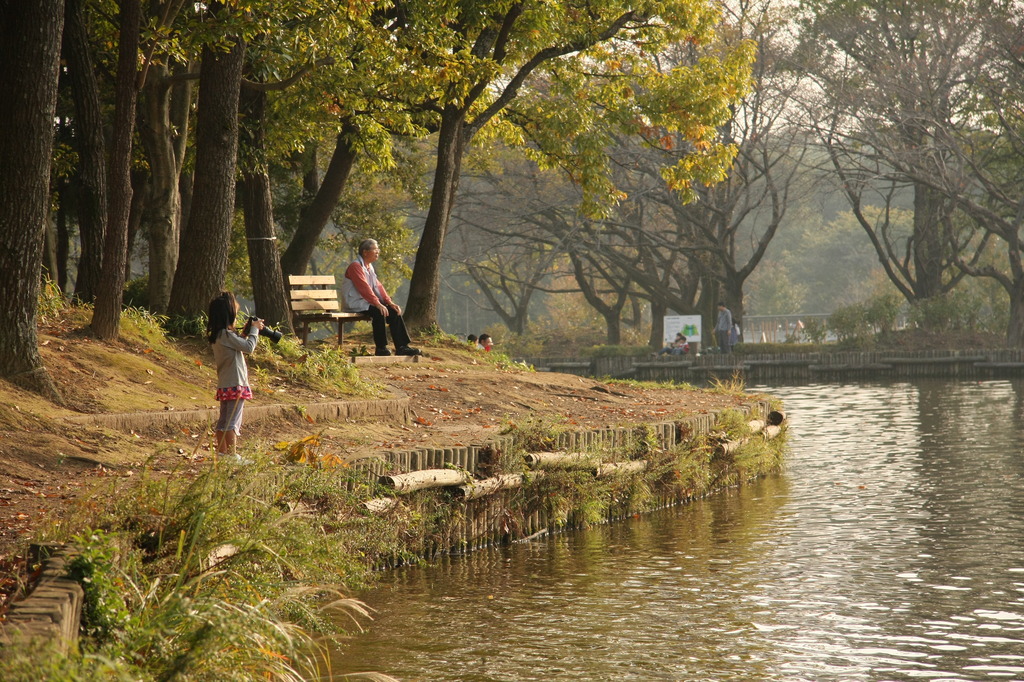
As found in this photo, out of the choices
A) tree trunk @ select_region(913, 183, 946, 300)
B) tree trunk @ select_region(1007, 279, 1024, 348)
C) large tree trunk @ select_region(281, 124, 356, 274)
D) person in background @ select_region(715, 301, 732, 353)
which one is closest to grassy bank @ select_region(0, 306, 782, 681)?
large tree trunk @ select_region(281, 124, 356, 274)

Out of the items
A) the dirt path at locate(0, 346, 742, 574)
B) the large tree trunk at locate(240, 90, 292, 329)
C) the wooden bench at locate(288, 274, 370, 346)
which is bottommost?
the dirt path at locate(0, 346, 742, 574)

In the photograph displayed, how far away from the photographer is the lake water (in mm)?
6793

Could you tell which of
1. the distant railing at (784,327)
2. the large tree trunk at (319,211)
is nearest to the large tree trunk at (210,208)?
the large tree trunk at (319,211)

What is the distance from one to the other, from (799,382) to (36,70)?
28178 mm


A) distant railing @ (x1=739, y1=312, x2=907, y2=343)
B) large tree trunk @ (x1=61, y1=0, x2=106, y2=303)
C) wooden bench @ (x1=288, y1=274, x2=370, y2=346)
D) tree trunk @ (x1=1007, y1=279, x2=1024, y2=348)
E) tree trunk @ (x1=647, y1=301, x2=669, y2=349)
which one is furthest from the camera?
tree trunk @ (x1=647, y1=301, x2=669, y2=349)

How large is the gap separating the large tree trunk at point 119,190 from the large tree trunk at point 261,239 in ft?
10.1

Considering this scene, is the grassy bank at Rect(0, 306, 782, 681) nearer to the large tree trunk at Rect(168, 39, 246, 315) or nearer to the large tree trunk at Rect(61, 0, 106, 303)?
the large tree trunk at Rect(168, 39, 246, 315)

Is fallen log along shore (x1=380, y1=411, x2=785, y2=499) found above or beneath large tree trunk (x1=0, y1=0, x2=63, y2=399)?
beneath

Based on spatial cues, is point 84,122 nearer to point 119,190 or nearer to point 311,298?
point 119,190

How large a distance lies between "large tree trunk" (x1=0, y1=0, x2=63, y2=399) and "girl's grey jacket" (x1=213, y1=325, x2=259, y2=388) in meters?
1.42

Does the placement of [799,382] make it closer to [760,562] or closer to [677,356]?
[677,356]

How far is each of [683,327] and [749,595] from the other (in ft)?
105

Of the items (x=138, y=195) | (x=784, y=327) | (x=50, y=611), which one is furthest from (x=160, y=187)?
(x=784, y=327)

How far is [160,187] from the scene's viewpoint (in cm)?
1627
